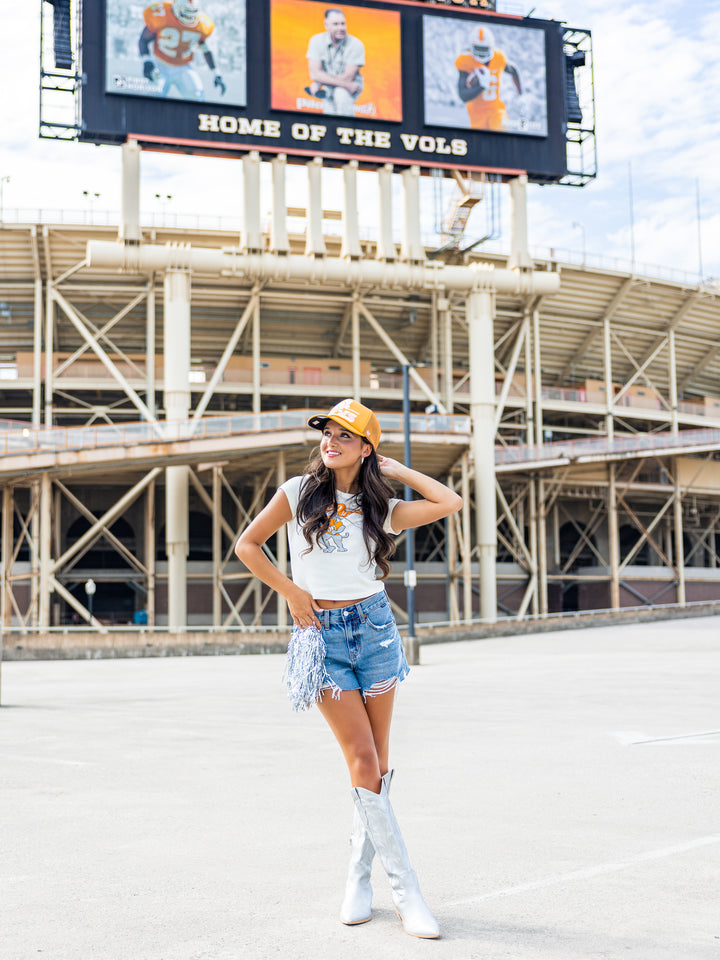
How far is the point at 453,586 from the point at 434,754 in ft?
95.2

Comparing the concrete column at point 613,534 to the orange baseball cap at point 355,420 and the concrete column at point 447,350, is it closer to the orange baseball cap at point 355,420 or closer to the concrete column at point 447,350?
the concrete column at point 447,350

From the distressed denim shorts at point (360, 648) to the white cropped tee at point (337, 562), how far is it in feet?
0.24

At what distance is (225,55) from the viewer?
37.2m

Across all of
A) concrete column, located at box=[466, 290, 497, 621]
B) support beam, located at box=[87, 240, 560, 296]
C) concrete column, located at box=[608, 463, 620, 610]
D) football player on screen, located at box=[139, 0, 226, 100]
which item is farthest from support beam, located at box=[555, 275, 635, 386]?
football player on screen, located at box=[139, 0, 226, 100]

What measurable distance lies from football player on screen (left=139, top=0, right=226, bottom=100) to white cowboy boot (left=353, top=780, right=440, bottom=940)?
36713 millimetres

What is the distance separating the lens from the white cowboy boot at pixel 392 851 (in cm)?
374

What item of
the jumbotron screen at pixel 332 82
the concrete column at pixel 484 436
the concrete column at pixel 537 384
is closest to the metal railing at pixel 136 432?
the concrete column at pixel 484 436

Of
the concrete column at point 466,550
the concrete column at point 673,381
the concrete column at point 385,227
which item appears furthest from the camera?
the concrete column at point 673,381

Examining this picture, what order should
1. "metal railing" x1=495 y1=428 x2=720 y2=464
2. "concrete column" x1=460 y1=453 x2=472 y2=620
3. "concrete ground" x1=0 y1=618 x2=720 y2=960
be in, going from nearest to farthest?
"concrete ground" x1=0 y1=618 x2=720 y2=960 < "concrete column" x1=460 y1=453 x2=472 y2=620 < "metal railing" x1=495 y1=428 x2=720 y2=464

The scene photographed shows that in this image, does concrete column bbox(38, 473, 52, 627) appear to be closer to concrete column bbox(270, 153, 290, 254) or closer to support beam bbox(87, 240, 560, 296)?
support beam bbox(87, 240, 560, 296)

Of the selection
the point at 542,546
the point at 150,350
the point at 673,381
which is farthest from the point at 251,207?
the point at 673,381

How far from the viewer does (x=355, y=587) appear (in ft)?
13.1

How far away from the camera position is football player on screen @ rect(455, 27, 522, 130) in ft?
131

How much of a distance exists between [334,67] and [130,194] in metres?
9.13
